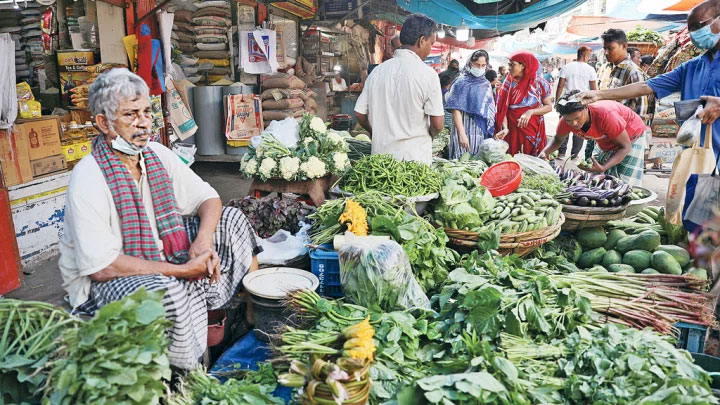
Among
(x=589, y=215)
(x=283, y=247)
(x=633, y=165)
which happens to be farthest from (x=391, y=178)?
(x=633, y=165)

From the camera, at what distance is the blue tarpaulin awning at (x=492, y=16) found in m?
8.26

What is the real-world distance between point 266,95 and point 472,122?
3.99m

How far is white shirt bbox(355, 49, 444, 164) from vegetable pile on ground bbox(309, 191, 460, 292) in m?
0.95

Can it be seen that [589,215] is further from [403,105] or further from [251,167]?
[251,167]

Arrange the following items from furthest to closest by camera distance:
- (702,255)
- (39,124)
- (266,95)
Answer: (266,95), (39,124), (702,255)

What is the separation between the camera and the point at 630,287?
9.63 feet

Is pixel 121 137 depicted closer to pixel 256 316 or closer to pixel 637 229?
pixel 256 316

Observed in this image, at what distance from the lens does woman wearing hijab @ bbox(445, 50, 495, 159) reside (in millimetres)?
5758

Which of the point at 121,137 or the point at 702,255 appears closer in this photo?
the point at 121,137

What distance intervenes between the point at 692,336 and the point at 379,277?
6.26ft

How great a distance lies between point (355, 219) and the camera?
114 inches

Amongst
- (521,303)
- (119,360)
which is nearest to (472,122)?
(521,303)

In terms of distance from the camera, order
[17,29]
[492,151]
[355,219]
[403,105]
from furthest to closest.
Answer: [17,29] → [492,151] → [403,105] → [355,219]

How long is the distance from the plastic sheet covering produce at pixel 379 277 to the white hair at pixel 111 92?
128cm
